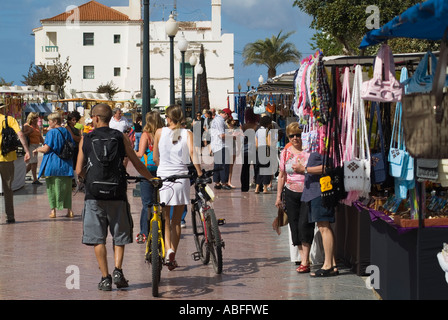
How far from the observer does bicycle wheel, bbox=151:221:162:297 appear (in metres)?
7.45

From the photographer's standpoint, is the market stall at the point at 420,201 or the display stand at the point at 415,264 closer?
the market stall at the point at 420,201

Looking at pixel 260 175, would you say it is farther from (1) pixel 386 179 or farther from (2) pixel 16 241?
(1) pixel 386 179

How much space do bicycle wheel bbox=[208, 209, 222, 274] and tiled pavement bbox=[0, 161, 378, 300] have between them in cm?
13

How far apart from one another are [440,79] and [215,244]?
375 centimetres

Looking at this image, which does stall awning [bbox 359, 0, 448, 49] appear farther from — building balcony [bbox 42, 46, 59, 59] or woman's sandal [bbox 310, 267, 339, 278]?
building balcony [bbox 42, 46, 59, 59]

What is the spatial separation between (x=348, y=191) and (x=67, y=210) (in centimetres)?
776

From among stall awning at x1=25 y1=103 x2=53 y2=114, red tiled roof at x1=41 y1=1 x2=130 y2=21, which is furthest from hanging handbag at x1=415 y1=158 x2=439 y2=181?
red tiled roof at x1=41 y1=1 x2=130 y2=21

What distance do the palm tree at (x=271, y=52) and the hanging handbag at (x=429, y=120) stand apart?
220 ft

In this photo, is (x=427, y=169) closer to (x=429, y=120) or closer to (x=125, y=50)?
(x=429, y=120)

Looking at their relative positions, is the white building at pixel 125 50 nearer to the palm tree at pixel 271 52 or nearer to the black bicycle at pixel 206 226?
the palm tree at pixel 271 52

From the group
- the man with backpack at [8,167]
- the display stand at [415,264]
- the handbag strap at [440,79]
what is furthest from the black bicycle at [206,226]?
the man with backpack at [8,167]

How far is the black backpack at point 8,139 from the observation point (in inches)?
496

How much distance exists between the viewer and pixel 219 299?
7383 mm
